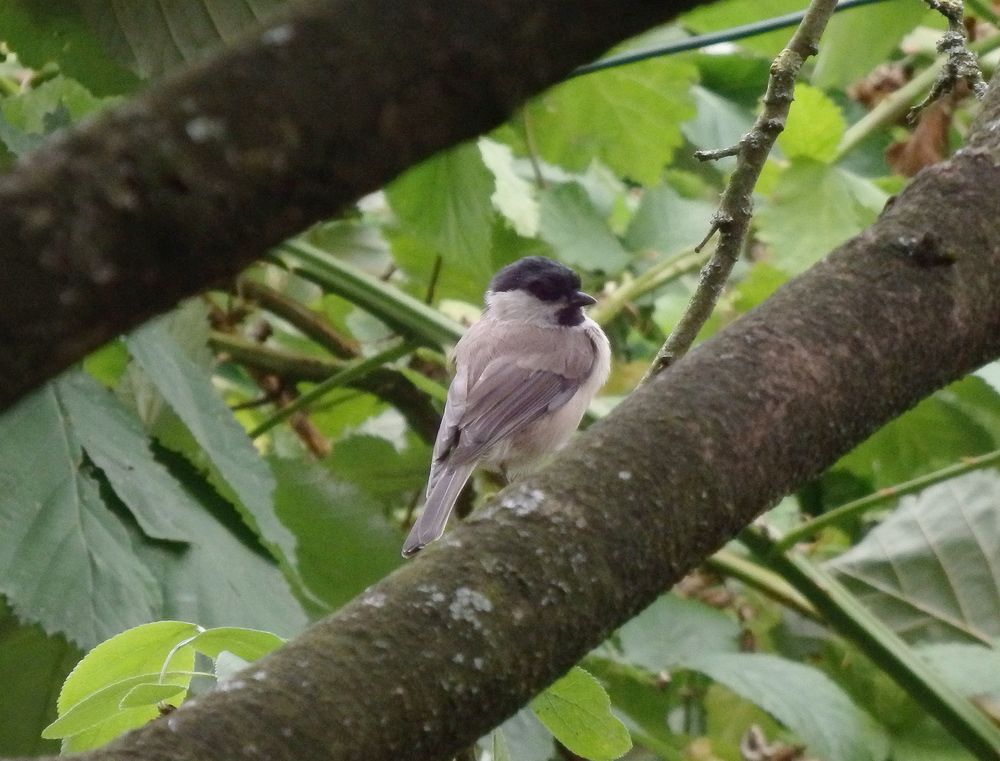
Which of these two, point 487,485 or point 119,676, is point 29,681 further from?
point 487,485

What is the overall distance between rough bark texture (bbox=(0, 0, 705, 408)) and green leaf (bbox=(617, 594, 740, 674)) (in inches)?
88.6

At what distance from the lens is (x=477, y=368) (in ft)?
10.2

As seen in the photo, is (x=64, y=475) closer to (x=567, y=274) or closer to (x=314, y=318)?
(x=314, y=318)

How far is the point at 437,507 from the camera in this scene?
101 inches

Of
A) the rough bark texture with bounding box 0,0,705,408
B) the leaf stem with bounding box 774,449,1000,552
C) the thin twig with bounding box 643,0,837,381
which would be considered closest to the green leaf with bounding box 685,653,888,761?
the leaf stem with bounding box 774,449,1000,552

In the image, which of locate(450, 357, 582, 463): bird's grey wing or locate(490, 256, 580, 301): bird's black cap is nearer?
locate(450, 357, 582, 463): bird's grey wing

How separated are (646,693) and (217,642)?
6.11 feet

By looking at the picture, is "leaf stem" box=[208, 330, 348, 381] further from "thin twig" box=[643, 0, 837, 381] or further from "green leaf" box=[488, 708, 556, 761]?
"green leaf" box=[488, 708, 556, 761]

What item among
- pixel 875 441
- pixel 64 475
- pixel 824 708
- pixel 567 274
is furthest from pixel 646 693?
pixel 64 475

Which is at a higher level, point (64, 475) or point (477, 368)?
point (64, 475)

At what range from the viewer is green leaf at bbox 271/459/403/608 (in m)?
2.41

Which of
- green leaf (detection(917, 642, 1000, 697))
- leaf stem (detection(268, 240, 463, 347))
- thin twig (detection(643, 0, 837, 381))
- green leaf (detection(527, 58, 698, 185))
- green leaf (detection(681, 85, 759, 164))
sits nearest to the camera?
thin twig (detection(643, 0, 837, 381))

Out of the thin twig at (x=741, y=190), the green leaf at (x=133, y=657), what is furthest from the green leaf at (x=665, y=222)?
the green leaf at (x=133, y=657)

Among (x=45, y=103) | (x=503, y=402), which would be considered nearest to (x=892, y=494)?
(x=503, y=402)
